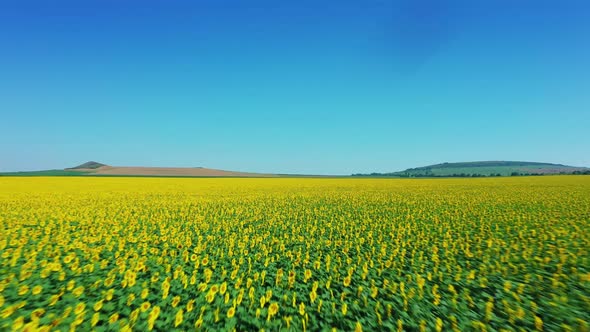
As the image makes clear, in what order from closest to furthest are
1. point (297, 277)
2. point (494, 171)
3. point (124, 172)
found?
1. point (297, 277)
2. point (124, 172)
3. point (494, 171)

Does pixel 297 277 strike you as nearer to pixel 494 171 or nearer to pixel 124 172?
pixel 124 172

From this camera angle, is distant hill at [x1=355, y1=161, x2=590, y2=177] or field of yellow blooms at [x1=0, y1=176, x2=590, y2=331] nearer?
field of yellow blooms at [x1=0, y1=176, x2=590, y2=331]

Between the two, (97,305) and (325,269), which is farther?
(325,269)

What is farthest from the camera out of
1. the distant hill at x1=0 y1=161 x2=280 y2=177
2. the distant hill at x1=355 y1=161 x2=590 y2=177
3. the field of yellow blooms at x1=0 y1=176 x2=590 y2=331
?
the distant hill at x1=355 y1=161 x2=590 y2=177

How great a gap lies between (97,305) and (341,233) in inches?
300

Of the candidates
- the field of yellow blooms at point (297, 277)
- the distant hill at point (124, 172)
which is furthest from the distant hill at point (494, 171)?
the field of yellow blooms at point (297, 277)

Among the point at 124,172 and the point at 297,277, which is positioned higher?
the point at 124,172

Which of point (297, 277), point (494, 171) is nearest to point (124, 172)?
point (297, 277)

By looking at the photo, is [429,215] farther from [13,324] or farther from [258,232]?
[13,324]

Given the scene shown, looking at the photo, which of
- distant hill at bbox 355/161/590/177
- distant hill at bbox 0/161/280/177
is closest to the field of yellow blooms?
distant hill at bbox 0/161/280/177

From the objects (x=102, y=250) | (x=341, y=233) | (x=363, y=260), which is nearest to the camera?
(x=363, y=260)

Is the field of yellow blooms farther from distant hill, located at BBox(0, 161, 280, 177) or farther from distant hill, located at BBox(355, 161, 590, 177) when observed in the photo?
distant hill, located at BBox(355, 161, 590, 177)

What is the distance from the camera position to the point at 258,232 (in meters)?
10.2

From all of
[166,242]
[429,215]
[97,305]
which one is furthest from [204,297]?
[429,215]
